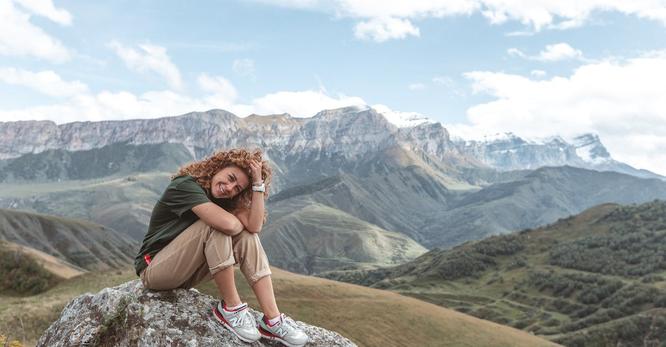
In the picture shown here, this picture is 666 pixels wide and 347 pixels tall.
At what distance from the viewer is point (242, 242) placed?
10852 mm

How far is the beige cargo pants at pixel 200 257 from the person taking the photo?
10.4m

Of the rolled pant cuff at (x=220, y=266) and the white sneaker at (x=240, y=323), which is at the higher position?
the rolled pant cuff at (x=220, y=266)

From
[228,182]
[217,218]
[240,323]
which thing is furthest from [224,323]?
[228,182]

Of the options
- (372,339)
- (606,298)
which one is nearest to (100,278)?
(372,339)

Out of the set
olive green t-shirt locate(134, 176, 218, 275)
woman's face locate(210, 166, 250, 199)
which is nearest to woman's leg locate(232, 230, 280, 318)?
woman's face locate(210, 166, 250, 199)

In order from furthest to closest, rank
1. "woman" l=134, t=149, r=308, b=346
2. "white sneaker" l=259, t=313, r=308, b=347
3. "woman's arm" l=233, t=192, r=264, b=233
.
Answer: "white sneaker" l=259, t=313, r=308, b=347 < "woman's arm" l=233, t=192, r=264, b=233 < "woman" l=134, t=149, r=308, b=346

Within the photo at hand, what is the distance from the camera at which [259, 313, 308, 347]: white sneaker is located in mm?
10977

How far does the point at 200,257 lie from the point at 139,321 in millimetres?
1680

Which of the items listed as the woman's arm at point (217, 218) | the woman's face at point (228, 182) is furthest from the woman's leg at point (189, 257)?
the woman's face at point (228, 182)

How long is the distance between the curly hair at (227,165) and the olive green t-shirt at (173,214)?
307 millimetres

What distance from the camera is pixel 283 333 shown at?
10984 millimetres

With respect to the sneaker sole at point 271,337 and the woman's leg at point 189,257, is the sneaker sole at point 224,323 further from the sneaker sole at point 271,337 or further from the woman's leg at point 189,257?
the woman's leg at point 189,257

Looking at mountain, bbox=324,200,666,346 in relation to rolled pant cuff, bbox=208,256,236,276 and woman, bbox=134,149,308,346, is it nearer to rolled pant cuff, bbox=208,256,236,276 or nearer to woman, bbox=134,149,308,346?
woman, bbox=134,149,308,346

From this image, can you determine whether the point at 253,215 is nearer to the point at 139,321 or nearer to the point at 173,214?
the point at 173,214
